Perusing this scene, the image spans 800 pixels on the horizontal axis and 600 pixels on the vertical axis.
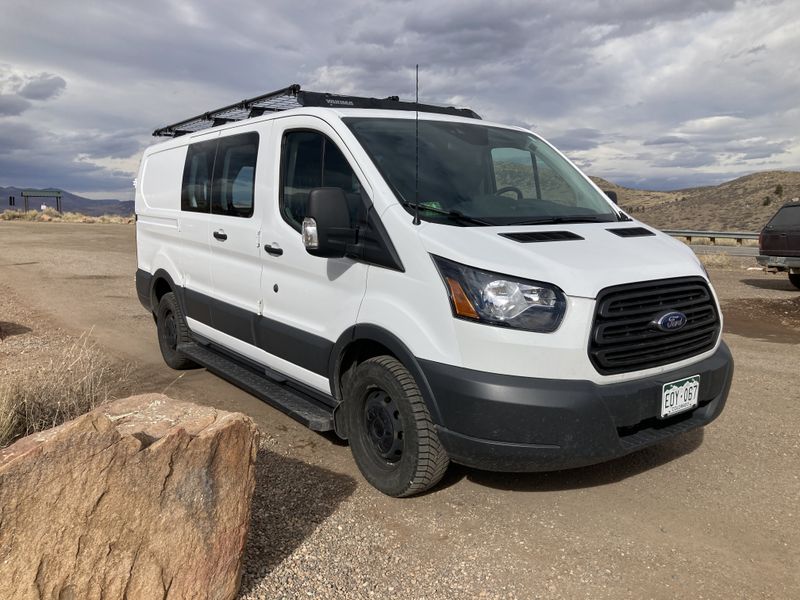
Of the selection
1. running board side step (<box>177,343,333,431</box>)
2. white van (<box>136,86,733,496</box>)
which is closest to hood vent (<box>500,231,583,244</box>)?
white van (<box>136,86,733,496</box>)

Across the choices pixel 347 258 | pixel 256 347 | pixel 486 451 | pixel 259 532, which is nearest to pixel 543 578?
pixel 486 451

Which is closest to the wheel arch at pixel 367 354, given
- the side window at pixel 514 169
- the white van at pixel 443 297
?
the white van at pixel 443 297

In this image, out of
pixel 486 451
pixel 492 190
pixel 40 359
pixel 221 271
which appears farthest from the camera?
pixel 40 359

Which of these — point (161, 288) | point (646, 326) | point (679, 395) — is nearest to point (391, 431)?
point (646, 326)

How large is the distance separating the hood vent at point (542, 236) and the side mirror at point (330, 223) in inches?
35.7

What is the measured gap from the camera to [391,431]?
3.85 metres

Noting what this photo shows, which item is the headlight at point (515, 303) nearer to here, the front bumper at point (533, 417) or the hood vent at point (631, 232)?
the front bumper at point (533, 417)

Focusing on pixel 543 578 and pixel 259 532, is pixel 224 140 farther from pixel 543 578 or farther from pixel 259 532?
pixel 543 578

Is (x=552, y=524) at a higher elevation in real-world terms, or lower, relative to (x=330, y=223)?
lower

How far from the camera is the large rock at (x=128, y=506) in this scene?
2.30 metres

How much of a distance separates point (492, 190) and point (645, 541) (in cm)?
225

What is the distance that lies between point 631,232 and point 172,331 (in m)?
4.56

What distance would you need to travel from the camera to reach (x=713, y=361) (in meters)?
4.00

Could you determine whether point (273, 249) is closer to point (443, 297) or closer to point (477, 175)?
point (477, 175)
